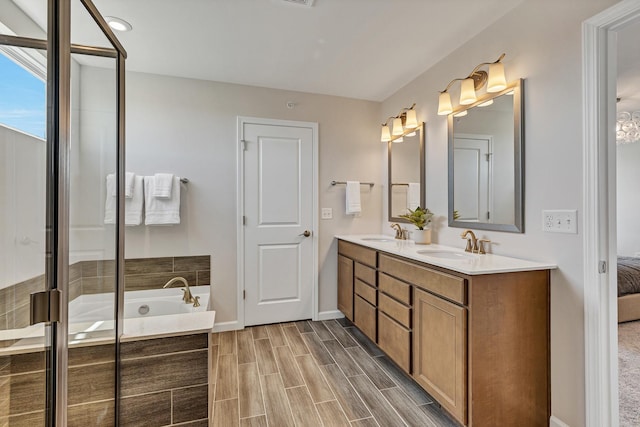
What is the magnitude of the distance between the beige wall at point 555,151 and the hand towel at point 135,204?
2.79 meters

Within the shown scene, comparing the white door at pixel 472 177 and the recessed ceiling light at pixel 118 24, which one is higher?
the recessed ceiling light at pixel 118 24

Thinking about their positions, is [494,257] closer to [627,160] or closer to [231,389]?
[231,389]

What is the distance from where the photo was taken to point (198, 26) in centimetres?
202

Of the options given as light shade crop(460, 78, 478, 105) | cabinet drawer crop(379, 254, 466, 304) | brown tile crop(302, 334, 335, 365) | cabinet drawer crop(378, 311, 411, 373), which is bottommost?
brown tile crop(302, 334, 335, 365)

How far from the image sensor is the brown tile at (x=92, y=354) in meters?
1.09

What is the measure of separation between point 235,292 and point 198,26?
2250mm

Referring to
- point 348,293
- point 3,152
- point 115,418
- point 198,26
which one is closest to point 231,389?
point 115,418

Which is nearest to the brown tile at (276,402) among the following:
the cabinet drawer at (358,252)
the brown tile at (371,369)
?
the brown tile at (371,369)

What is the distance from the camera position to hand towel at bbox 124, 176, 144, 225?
254 cm

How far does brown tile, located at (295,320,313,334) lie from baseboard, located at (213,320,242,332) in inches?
23.4

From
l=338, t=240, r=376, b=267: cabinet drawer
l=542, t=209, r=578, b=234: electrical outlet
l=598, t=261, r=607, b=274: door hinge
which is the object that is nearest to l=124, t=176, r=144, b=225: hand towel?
l=338, t=240, r=376, b=267: cabinet drawer

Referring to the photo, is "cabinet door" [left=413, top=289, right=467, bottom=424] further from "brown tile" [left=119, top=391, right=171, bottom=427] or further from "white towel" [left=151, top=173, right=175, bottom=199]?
"white towel" [left=151, top=173, right=175, bottom=199]

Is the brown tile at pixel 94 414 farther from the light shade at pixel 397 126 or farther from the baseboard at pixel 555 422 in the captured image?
the light shade at pixel 397 126

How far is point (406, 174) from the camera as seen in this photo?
2938 millimetres
